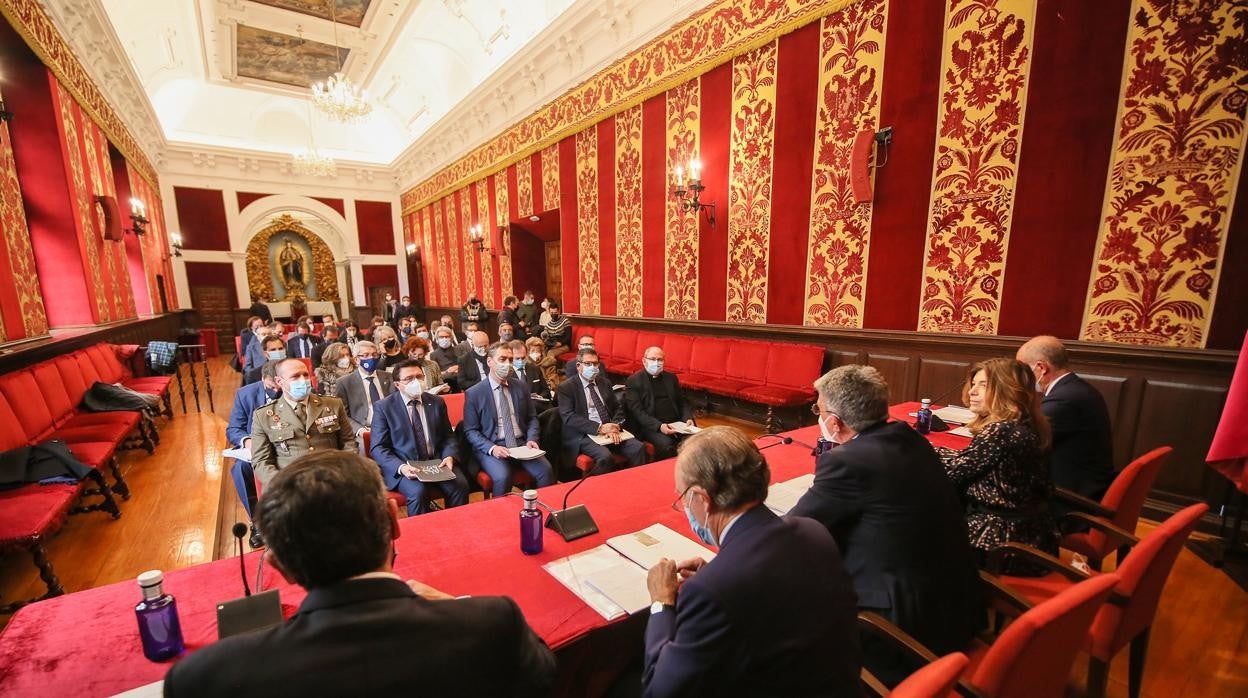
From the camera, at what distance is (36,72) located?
17.8 feet

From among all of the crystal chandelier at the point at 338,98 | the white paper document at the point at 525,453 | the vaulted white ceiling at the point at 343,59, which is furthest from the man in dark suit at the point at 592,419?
the crystal chandelier at the point at 338,98

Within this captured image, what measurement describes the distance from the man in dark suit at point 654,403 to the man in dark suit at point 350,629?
3.03 meters

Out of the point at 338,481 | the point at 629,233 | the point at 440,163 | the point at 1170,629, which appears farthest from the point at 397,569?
the point at 440,163

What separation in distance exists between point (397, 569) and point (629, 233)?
625cm

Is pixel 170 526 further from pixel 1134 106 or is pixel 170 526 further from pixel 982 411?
pixel 1134 106

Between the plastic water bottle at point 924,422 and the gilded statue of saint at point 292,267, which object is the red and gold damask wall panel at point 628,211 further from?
the gilded statue of saint at point 292,267

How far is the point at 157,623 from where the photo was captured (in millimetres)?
1177

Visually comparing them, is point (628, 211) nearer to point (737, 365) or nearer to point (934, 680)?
point (737, 365)

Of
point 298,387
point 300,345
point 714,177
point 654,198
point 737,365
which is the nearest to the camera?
point 298,387

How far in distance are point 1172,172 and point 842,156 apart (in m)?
2.27

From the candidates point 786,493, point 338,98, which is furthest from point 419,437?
point 338,98

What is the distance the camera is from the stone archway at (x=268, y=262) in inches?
584

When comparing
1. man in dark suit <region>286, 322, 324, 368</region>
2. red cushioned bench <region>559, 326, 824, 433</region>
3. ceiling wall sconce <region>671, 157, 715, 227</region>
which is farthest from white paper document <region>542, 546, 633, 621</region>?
man in dark suit <region>286, 322, 324, 368</region>

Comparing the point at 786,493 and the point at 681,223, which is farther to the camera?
the point at 681,223
